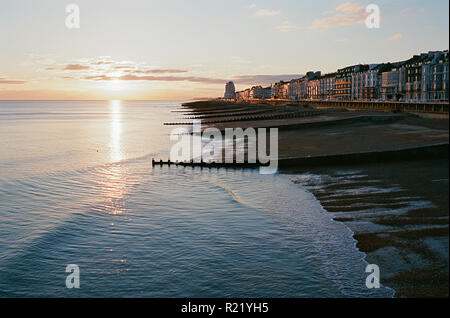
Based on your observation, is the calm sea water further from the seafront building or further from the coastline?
the seafront building

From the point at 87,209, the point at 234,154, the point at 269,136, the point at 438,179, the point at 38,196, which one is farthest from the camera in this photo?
the point at 269,136

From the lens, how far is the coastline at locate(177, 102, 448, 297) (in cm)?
1322

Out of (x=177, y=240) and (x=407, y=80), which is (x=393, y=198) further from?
(x=407, y=80)

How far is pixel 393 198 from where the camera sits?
2089 centimetres

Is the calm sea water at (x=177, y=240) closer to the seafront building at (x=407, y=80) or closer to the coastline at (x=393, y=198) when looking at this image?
the coastline at (x=393, y=198)

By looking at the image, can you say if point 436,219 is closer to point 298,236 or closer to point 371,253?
point 371,253

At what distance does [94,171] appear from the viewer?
133ft

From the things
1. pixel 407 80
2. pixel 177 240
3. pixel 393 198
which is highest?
pixel 407 80

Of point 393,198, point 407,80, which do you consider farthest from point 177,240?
point 407,80

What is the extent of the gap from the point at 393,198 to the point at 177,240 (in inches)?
430

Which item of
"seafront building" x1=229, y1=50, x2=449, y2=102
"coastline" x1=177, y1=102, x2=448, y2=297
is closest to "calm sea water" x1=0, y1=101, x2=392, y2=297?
"coastline" x1=177, y1=102, x2=448, y2=297

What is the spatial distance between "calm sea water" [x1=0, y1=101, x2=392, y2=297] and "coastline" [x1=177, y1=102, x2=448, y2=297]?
0.83 m

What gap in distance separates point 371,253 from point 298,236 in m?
3.67
